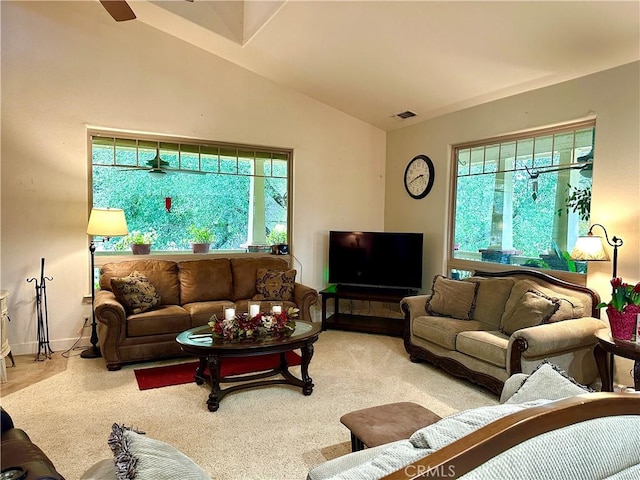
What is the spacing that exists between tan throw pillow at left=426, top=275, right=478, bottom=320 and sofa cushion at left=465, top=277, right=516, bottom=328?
6 cm

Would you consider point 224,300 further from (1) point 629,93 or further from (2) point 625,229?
(1) point 629,93

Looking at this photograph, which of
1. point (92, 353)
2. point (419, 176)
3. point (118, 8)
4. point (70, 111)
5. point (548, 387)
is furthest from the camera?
point (419, 176)

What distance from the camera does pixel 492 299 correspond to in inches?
153

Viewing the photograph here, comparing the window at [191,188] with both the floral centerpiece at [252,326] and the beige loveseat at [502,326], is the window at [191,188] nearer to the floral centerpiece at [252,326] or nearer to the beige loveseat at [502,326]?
the floral centerpiece at [252,326]

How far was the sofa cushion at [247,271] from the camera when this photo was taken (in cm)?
490

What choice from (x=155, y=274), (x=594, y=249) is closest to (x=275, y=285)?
(x=155, y=274)

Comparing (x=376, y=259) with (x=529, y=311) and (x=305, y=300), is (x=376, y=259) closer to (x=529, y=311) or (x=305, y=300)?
(x=305, y=300)

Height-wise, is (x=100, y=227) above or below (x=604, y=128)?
below

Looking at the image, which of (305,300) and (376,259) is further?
(376,259)

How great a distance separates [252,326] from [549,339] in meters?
2.24

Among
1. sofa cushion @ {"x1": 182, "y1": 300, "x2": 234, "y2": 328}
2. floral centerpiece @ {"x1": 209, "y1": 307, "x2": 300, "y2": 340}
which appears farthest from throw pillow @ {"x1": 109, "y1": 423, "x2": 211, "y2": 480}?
sofa cushion @ {"x1": 182, "y1": 300, "x2": 234, "y2": 328}

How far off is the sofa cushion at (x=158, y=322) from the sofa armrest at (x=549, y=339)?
299 cm

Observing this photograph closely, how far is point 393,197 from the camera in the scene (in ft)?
19.7

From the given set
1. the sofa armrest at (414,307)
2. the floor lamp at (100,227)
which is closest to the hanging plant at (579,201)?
the sofa armrest at (414,307)
